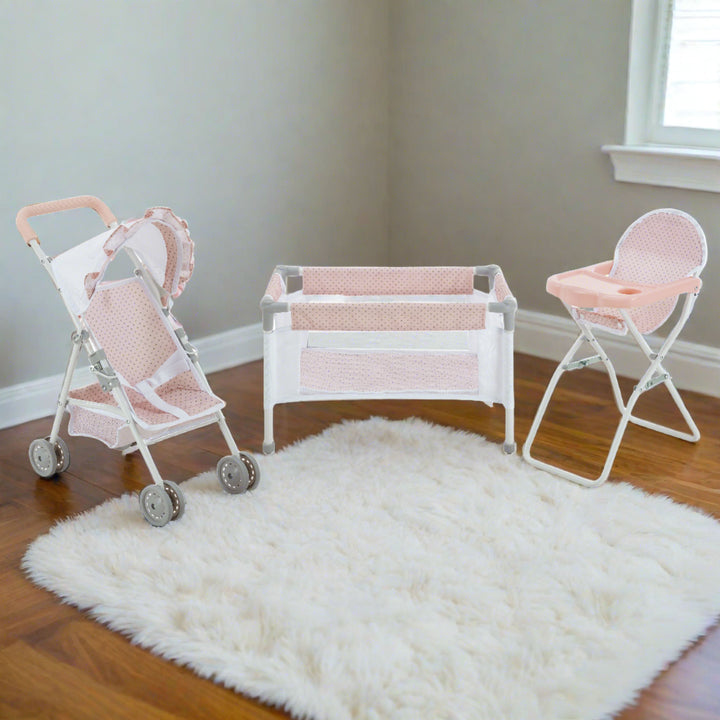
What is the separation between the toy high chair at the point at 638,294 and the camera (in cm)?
252

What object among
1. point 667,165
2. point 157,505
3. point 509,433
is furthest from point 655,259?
point 157,505

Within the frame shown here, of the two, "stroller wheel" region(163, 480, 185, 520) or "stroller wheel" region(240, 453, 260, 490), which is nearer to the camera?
"stroller wheel" region(163, 480, 185, 520)

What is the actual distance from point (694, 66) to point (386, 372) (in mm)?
1464

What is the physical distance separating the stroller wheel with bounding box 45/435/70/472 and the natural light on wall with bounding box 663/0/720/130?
2202 mm

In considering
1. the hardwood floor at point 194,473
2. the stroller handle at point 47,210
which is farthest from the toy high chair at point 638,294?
the stroller handle at point 47,210

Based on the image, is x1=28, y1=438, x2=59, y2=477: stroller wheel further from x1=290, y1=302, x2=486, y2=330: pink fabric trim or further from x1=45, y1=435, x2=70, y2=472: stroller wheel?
x1=290, y1=302, x2=486, y2=330: pink fabric trim

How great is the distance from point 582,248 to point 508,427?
1.03 meters

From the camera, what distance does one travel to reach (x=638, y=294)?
2434mm

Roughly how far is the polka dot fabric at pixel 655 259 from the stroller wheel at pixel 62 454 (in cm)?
146

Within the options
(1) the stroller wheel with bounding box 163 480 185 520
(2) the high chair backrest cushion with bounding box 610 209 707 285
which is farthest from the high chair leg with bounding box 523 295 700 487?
(1) the stroller wheel with bounding box 163 480 185 520

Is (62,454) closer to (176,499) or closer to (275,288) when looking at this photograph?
(176,499)

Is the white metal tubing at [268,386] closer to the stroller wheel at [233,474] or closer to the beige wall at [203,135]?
the stroller wheel at [233,474]

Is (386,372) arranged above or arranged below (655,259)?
below

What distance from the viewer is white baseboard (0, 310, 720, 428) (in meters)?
3.08
